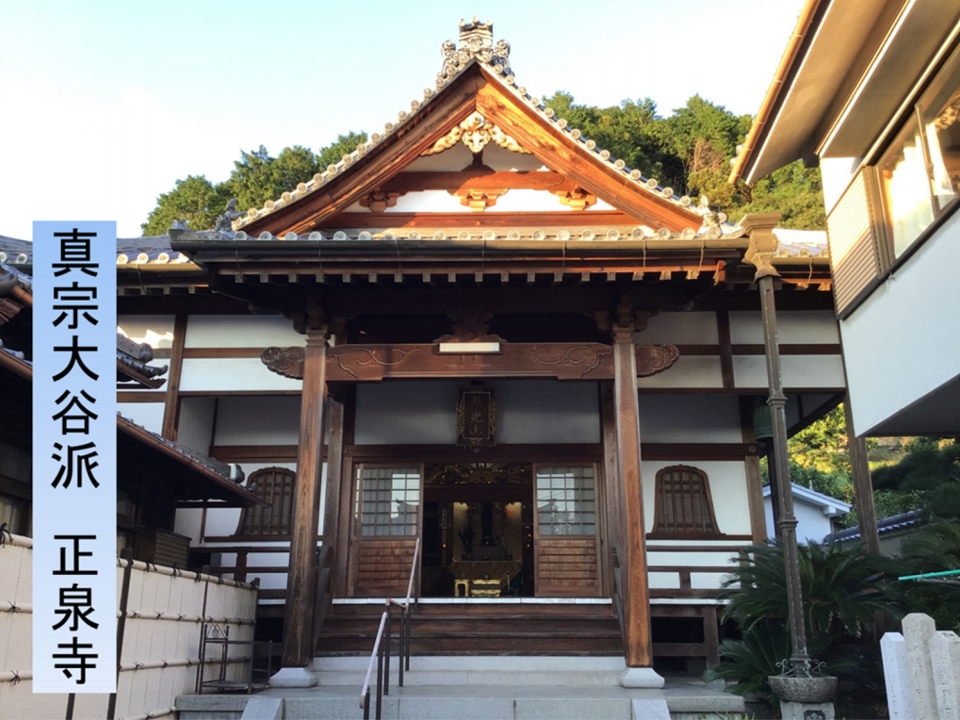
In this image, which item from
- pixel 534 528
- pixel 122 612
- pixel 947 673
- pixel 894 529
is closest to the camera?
pixel 947 673

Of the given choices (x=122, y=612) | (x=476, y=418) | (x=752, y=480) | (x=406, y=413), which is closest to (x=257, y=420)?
(x=406, y=413)

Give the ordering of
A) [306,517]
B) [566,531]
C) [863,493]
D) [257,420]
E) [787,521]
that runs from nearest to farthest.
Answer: [787,521]
[306,517]
[863,493]
[566,531]
[257,420]

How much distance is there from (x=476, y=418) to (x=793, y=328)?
4724 mm

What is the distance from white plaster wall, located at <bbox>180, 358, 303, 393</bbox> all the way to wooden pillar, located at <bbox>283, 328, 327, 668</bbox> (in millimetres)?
1986

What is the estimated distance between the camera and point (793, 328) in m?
12.1

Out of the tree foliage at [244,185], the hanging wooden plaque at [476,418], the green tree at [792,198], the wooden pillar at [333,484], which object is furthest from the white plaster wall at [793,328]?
the tree foliage at [244,185]

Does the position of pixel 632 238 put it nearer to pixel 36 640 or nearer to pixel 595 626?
pixel 595 626

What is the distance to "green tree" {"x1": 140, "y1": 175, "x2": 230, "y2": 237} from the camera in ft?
105

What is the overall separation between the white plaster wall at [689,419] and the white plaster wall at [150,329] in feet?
23.2

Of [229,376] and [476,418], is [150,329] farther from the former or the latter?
[476,418]

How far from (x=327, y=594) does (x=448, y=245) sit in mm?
4542

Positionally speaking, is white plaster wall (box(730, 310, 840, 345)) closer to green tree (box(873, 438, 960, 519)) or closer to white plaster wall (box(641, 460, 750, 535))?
white plaster wall (box(641, 460, 750, 535))

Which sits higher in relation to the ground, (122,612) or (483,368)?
(483,368)

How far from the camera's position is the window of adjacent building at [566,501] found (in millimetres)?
11867
